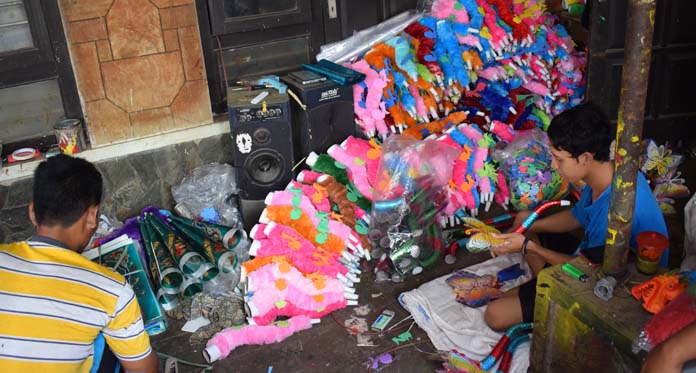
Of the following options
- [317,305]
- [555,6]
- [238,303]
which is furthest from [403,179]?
[555,6]

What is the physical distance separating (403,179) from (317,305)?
85cm

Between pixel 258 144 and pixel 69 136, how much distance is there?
1124mm

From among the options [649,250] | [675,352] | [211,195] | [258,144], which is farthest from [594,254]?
[211,195]

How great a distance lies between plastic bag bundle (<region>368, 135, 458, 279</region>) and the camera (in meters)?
3.59

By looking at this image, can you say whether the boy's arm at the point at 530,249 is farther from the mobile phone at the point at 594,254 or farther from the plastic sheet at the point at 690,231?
the plastic sheet at the point at 690,231

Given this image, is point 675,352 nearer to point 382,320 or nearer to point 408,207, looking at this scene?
point 382,320

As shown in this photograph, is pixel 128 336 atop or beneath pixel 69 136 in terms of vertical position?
beneath

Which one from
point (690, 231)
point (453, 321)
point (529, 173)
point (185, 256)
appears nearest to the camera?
point (453, 321)

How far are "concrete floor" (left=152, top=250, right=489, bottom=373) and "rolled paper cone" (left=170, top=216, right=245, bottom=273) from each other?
414 mm

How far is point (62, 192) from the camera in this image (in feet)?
6.73

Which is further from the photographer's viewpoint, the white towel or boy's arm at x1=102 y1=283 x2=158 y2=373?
the white towel

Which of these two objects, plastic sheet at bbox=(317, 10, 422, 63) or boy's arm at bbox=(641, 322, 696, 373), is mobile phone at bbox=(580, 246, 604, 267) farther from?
plastic sheet at bbox=(317, 10, 422, 63)

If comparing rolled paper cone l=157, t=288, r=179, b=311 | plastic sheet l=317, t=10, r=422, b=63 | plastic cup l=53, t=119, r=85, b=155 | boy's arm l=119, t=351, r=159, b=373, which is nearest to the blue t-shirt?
boy's arm l=119, t=351, r=159, b=373

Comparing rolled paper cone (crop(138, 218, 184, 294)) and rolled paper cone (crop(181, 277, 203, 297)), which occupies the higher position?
rolled paper cone (crop(138, 218, 184, 294))
